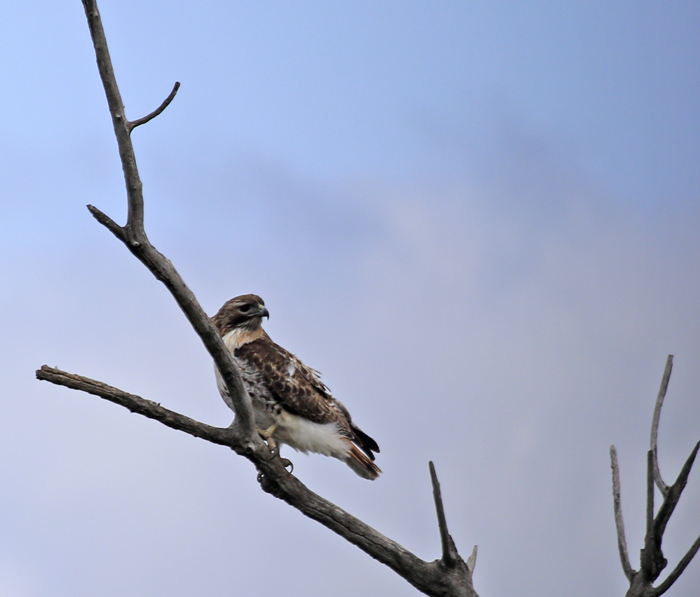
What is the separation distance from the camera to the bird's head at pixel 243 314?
6680 millimetres

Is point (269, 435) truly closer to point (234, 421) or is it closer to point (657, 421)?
point (234, 421)

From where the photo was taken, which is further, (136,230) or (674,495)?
(674,495)

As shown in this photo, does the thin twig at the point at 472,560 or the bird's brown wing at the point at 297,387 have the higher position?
the bird's brown wing at the point at 297,387

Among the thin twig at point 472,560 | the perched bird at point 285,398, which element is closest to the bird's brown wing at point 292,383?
the perched bird at point 285,398

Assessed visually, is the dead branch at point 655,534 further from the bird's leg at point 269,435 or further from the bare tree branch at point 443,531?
the bird's leg at point 269,435

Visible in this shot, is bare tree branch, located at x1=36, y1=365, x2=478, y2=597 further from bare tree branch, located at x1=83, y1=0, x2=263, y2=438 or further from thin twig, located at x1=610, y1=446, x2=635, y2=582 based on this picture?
thin twig, located at x1=610, y1=446, x2=635, y2=582

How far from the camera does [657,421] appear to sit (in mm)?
5078

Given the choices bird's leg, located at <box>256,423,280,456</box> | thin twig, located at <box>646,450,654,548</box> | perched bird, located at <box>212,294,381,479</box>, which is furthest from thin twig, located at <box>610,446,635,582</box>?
bird's leg, located at <box>256,423,280,456</box>

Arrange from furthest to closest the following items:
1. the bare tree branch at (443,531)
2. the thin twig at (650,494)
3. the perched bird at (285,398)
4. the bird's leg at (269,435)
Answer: the perched bird at (285,398)
the bird's leg at (269,435)
the thin twig at (650,494)
the bare tree branch at (443,531)

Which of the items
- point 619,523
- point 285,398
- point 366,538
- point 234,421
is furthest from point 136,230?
point 619,523

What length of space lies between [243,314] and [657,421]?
10.8 ft

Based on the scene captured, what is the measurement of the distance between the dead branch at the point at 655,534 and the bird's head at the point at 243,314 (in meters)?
3.12

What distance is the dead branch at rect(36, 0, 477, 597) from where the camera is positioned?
4215 millimetres

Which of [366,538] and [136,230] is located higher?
[136,230]
